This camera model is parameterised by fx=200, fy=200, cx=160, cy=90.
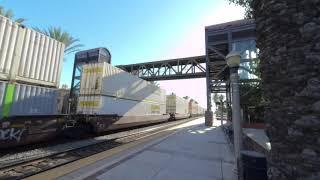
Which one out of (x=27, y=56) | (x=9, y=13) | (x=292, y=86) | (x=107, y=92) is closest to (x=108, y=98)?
(x=107, y=92)

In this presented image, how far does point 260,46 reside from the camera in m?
4.43

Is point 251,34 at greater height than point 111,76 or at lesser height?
greater

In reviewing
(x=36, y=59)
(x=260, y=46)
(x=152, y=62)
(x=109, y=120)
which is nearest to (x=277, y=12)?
(x=260, y=46)

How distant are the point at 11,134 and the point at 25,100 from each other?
1.46m

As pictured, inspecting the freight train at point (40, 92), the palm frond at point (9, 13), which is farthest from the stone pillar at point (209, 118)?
the palm frond at point (9, 13)

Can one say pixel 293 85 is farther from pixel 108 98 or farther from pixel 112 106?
pixel 112 106

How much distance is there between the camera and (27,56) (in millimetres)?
8320

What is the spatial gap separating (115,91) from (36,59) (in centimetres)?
642

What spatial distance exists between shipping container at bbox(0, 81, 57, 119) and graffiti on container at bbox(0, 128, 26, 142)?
55 centimetres

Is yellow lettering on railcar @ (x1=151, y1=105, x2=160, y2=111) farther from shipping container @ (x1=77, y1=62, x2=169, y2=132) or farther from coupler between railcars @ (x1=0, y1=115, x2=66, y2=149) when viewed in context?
coupler between railcars @ (x1=0, y1=115, x2=66, y2=149)

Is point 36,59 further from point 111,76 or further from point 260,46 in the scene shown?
point 260,46

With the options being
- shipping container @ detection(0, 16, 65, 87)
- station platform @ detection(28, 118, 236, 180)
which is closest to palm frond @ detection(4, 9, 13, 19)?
shipping container @ detection(0, 16, 65, 87)

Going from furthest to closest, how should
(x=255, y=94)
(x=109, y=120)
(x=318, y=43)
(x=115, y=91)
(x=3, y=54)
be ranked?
(x=255, y=94), (x=115, y=91), (x=109, y=120), (x=3, y=54), (x=318, y=43)

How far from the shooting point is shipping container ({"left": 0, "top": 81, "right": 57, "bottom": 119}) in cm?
732
